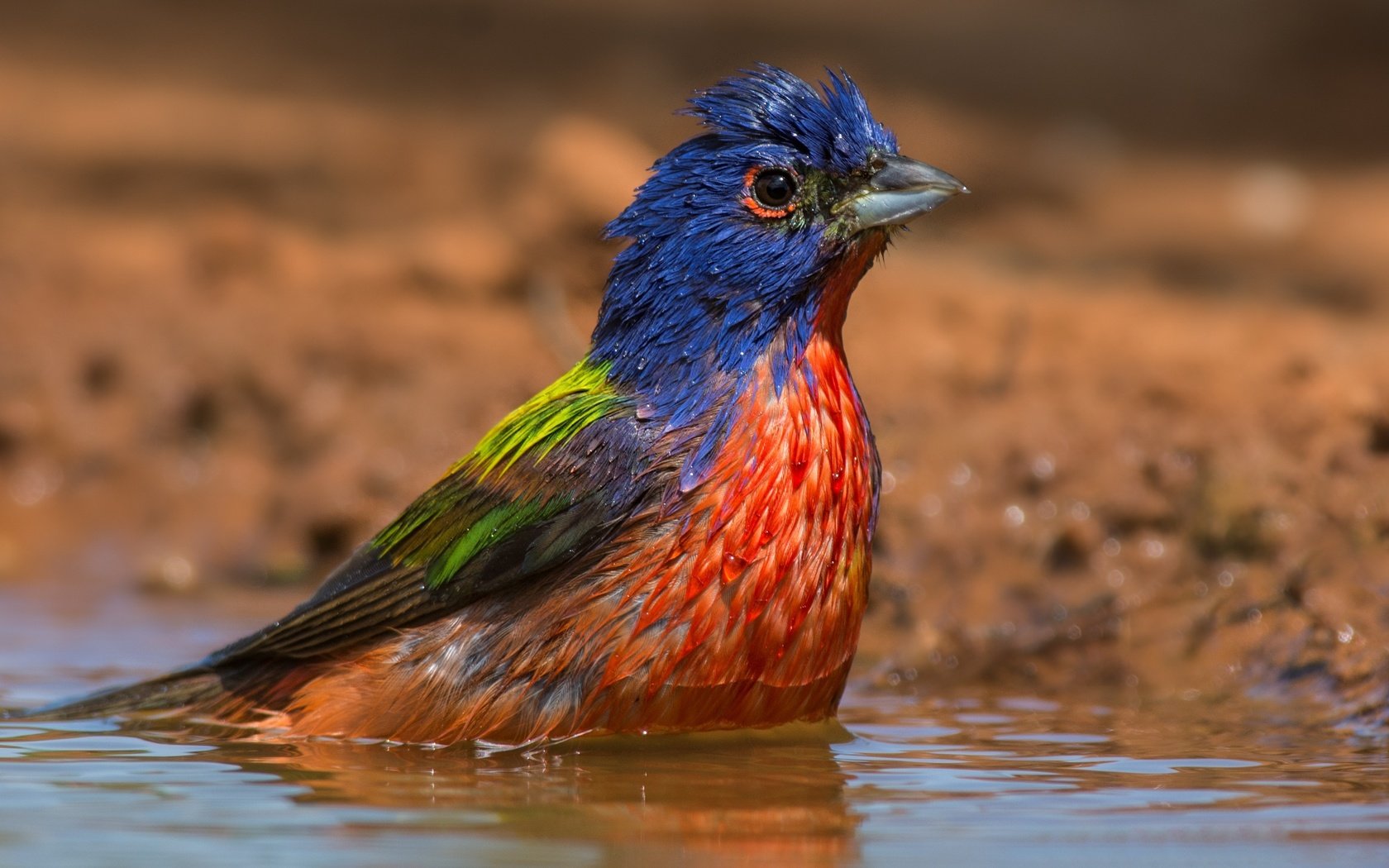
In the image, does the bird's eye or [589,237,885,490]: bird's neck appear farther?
the bird's eye

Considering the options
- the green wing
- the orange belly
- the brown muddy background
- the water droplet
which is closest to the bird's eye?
the orange belly

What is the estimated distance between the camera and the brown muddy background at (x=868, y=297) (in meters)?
6.29

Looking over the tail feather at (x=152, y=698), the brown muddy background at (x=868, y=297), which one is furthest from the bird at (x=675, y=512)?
the brown muddy background at (x=868, y=297)

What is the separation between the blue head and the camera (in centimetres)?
488

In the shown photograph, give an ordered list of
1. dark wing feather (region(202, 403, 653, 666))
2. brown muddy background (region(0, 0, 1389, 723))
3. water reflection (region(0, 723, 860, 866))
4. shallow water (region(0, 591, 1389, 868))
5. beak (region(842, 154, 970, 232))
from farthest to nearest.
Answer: brown muddy background (region(0, 0, 1389, 723)) → beak (region(842, 154, 970, 232)) → dark wing feather (region(202, 403, 653, 666)) → water reflection (region(0, 723, 860, 866)) → shallow water (region(0, 591, 1389, 868))

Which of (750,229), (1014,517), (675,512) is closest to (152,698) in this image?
(675,512)

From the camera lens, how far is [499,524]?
484 centimetres

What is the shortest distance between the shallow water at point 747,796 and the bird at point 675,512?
16cm

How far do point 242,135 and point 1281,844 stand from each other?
8.36 m

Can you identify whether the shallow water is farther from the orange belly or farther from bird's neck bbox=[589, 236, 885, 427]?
bird's neck bbox=[589, 236, 885, 427]

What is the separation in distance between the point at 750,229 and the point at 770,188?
0.14m

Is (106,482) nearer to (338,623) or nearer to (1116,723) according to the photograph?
(338,623)

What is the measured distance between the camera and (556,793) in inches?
165

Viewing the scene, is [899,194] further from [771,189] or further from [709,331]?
[709,331]
